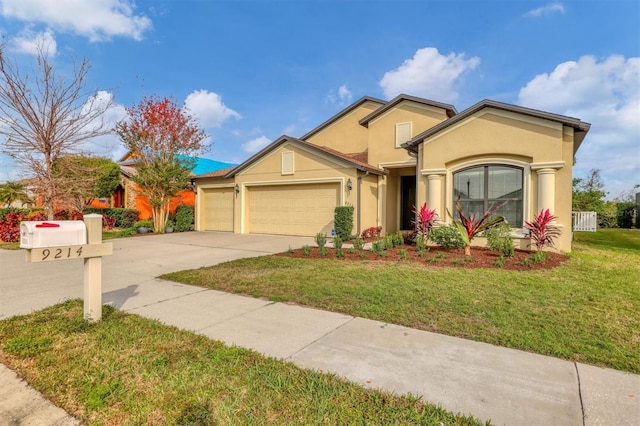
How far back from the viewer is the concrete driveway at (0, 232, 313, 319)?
509cm

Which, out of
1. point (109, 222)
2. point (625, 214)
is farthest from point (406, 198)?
point (625, 214)

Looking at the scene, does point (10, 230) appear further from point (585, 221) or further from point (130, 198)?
point (585, 221)

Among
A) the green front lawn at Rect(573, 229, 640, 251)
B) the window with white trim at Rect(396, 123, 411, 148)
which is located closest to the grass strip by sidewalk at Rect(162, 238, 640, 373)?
the green front lawn at Rect(573, 229, 640, 251)

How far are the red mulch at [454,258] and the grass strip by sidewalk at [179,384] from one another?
5.48 metres

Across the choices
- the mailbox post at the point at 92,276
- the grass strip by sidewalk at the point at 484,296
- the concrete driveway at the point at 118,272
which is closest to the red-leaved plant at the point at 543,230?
the grass strip by sidewalk at the point at 484,296

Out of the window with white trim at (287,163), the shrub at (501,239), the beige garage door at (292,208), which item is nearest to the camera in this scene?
the shrub at (501,239)

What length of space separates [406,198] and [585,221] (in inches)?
465

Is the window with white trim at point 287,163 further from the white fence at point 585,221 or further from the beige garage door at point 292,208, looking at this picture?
the white fence at point 585,221

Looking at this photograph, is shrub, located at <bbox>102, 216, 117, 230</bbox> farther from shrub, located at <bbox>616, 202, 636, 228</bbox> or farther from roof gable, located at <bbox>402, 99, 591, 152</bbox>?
shrub, located at <bbox>616, 202, 636, 228</bbox>

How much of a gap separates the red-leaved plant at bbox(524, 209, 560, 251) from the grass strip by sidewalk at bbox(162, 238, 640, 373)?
0.84 m

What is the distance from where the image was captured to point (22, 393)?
8.45ft

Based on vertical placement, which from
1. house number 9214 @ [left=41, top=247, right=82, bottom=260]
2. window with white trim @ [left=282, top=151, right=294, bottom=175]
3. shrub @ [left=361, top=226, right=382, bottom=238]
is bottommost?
shrub @ [left=361, top=226, right=382, bottom=238]

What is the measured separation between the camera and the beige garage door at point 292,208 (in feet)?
45.0

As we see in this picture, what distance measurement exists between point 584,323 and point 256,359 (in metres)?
3.97
